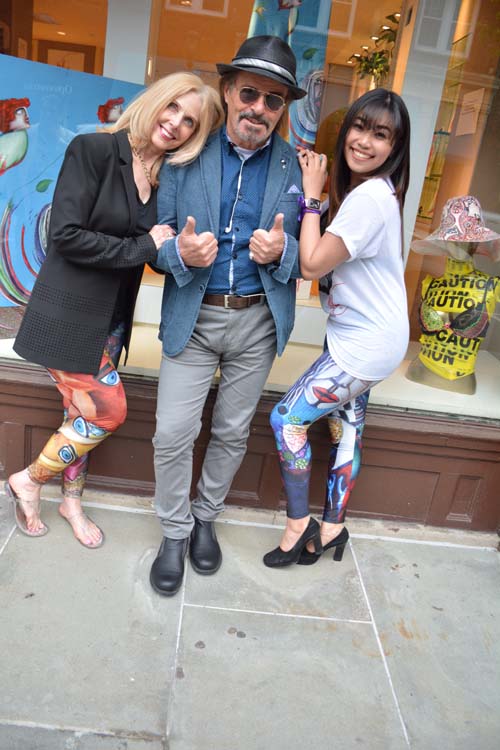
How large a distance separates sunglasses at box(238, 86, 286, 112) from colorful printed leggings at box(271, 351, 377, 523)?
904 mm

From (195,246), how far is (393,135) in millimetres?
748

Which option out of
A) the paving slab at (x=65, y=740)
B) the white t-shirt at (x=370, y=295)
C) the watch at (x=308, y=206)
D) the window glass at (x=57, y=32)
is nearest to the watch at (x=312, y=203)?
the watch at (x=308, y=206)

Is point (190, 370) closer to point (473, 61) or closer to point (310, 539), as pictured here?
point (310, 539)

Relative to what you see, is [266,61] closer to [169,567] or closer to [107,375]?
[107,375]

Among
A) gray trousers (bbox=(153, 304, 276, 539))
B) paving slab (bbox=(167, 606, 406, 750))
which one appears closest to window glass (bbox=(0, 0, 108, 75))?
gray trousers (bbox=(153, 304, 276, 539))

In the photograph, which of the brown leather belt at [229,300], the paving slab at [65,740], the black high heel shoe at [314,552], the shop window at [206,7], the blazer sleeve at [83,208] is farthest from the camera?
the shop window at [206,7]

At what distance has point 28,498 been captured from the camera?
8.64 feet

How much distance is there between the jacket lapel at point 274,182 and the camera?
86.3 inches

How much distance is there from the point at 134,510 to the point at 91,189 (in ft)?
4.92

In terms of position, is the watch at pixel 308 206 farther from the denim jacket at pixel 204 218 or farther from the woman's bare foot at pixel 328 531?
the woman's bare foot at pixel 328 531

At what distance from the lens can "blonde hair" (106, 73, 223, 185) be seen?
2076mm

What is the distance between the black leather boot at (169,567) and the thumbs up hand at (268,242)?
118 centimetres

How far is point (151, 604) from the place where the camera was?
7.83 feet

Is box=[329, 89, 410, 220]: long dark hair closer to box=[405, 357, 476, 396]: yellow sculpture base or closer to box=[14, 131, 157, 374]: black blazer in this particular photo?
box=[14, 131, 157, 374]: black blazer
